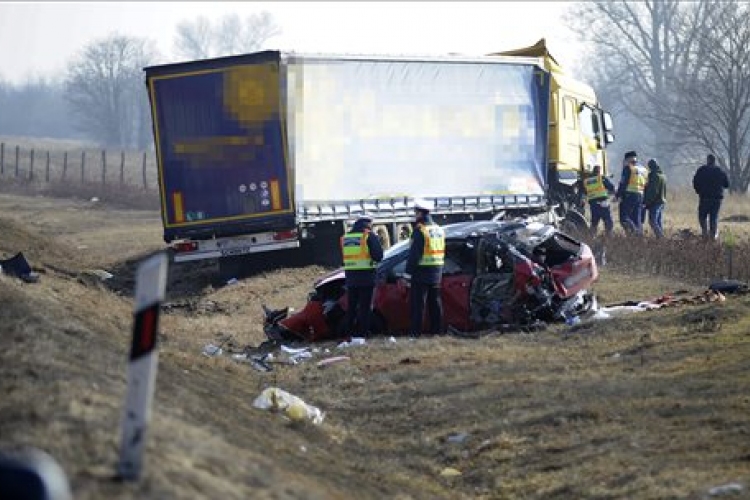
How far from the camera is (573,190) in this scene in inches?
1236

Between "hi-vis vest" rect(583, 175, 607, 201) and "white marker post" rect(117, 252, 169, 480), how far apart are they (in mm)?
22283

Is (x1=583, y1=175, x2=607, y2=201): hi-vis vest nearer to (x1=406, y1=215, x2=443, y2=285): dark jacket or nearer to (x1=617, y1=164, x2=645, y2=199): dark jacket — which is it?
(x1=617, y1=164, x2=645, y2=199): dark jacket

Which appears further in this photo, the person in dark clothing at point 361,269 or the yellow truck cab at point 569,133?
the yellow truck cab at point 569,133

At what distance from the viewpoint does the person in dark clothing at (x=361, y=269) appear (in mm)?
16953

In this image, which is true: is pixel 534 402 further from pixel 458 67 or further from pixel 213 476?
pixel 458 67

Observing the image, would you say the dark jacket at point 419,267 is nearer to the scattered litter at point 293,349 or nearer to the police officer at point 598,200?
the scattered litter at point 293,349

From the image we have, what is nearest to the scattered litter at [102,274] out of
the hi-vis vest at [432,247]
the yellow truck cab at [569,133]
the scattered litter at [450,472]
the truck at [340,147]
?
the truck at [340,147]

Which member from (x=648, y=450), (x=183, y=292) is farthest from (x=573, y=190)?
(x=648, y=450)

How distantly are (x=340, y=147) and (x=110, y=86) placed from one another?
82254 millimetres

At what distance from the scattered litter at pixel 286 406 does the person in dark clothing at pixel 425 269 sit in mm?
5119

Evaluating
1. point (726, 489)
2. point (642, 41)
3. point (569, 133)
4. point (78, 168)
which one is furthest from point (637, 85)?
point (726, 489)

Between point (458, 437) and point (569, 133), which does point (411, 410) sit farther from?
point (569, 133)

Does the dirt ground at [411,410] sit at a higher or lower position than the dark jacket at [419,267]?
lower

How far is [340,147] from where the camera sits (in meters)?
25.3
